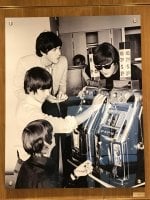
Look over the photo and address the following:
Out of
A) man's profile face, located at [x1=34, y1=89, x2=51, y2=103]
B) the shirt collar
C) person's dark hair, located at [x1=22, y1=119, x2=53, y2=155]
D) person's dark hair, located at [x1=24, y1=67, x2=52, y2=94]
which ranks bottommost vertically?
person's dark hair, located at [x1=22, y1=119, x2=53, y2=155]

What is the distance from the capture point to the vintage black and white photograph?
1.37 meters

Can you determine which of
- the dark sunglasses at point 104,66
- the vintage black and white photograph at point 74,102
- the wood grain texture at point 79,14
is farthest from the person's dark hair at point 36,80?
the dark sunglasses at point 104,66

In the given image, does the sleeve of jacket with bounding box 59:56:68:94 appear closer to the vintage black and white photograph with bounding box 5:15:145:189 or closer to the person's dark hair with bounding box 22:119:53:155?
the vintage black and white photograph with bounding box 5:15:145:189

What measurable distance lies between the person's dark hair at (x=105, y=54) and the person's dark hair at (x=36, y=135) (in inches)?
14.0

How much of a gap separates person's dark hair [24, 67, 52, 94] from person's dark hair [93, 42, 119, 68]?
8.8 inches

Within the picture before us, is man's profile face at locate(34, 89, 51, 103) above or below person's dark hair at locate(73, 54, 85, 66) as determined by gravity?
below

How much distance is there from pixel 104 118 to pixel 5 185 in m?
0.51

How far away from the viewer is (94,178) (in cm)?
136

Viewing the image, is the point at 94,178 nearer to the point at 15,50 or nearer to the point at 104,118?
the point at 104,118


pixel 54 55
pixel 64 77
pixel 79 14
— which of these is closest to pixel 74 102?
pixel 64 77

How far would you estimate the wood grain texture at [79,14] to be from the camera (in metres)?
1.38

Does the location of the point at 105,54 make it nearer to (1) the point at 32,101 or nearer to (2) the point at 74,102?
(2) the point at 74,102

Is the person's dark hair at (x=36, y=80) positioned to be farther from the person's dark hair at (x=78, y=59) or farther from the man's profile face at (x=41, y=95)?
the person's dark hair at (x=78, y=59)

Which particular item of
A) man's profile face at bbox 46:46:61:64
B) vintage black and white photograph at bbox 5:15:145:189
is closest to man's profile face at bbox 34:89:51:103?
vintage black and white photograph at bbox 5:15:145:189
